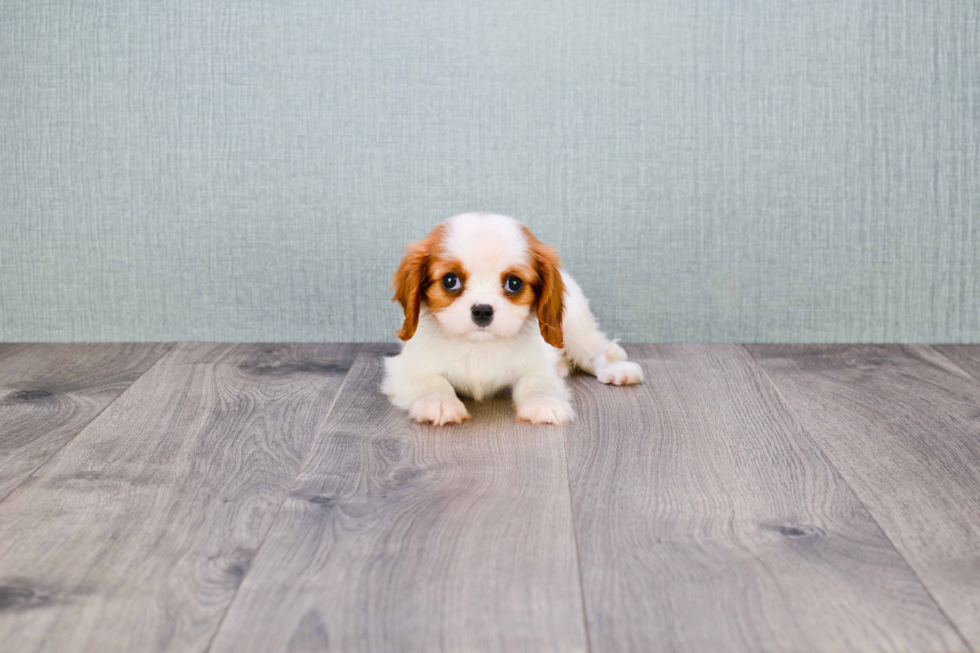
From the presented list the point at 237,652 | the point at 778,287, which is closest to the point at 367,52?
the point at 778,287

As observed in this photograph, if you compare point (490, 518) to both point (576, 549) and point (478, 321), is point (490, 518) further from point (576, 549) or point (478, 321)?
point (478, 321)

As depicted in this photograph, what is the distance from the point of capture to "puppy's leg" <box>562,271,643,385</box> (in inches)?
86.9

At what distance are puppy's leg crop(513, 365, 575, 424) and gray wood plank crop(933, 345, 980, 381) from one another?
1.10 m

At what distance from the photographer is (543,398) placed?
6.23 feet

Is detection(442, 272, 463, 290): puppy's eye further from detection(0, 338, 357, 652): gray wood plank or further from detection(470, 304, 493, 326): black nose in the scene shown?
detection(0, 338, 357, 652): gray wood plank

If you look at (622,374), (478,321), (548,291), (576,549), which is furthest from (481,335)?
(576,549)

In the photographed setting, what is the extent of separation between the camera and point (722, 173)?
2.50 meters

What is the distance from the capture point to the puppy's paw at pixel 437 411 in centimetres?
184

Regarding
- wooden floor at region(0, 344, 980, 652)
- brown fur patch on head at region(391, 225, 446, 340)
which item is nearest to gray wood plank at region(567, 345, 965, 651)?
wooden floor at region(0, 344, 980, 652)

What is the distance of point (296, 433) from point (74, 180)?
1.24 meters

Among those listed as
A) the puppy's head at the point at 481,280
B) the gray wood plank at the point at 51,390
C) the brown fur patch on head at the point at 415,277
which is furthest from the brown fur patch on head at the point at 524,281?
the gray wood plank at the point at 51,390

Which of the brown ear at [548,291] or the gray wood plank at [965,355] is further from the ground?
the brown ear at [548,291]

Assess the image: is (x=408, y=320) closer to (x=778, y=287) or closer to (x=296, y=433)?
(x=296, y=433)

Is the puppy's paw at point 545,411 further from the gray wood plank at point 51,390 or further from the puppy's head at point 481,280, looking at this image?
the gray wood plank at point 51,390
